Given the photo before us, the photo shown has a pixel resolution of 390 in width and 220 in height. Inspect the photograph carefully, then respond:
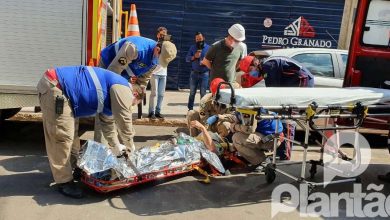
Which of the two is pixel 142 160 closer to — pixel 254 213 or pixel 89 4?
pixel 254 213

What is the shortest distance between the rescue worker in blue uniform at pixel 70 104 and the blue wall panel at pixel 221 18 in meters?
7.90

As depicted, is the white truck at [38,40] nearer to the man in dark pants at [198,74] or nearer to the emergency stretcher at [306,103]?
the emergency stretcher at [306,103]

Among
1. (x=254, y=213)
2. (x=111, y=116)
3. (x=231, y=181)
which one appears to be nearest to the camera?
(x=254, y=213)

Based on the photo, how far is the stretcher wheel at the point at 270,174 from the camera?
4.83 meters

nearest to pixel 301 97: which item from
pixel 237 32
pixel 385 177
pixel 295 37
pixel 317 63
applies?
pixel 385 177

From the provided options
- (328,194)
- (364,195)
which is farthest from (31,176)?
(364,195)

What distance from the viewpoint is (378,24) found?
5961mm

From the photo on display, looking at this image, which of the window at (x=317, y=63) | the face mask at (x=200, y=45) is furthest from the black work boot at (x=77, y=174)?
the window at (x=317, y=63)

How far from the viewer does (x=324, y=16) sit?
487 inches

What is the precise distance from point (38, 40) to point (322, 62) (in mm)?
4729

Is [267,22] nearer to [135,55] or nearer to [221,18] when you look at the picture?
[221,18]

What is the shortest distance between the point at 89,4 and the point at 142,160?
208cm

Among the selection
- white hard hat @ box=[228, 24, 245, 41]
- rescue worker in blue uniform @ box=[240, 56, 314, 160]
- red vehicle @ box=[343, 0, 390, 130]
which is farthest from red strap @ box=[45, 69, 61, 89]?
red vehicle @ box=[343, 0, 390, 130]

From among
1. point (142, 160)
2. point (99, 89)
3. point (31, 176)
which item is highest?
point (99, 89)
